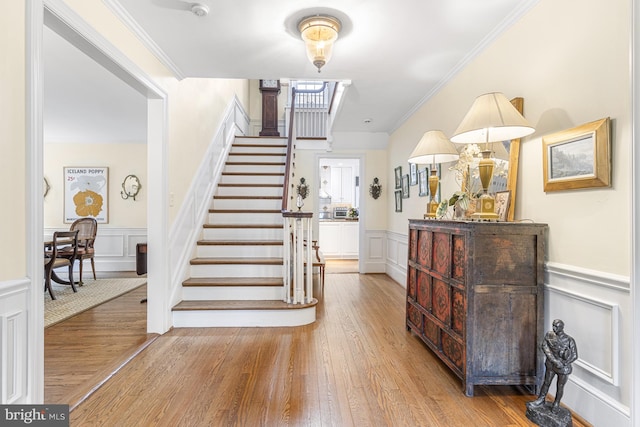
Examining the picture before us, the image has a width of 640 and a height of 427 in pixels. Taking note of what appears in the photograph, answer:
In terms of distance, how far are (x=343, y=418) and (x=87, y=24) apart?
2.79 m

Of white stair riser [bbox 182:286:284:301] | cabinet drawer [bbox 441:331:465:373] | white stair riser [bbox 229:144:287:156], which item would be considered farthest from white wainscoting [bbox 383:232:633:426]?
white stair riser [bbox 229:144:287:156]

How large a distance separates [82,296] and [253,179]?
9.32 feet

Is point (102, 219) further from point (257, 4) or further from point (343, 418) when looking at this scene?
point (343, 418)

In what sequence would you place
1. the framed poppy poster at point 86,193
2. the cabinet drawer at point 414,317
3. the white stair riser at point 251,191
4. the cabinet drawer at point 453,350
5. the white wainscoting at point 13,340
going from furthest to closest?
the framed poppy poster at point 86,193 → the white stair riser at point 251,191 → the cabinet drawer at point 414,317 → the cabinet drawer at point 453,350 → the white wainscoting at point 13,340

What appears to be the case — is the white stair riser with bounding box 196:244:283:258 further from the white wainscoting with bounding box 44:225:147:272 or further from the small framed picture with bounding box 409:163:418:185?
the white wainscoting with bounding box 44:225:147:272

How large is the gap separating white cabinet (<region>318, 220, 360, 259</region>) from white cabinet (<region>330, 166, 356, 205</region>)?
105 cm

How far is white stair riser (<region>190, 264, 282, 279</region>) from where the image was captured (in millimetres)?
3525

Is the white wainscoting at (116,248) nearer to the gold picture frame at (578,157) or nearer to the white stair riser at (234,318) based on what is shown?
the white stair riser at (234,318)

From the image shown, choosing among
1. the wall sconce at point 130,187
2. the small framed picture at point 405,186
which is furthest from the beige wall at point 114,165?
the small framed picture at point 405,186

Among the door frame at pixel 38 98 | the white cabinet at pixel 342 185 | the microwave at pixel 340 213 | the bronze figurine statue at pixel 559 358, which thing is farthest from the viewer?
the white cabinet at pixel 342 185

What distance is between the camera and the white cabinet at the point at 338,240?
757 cm

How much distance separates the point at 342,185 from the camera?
8477 mm

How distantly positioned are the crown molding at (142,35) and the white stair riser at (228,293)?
2244mm

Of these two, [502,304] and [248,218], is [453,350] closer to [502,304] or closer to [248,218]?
[502,304]
